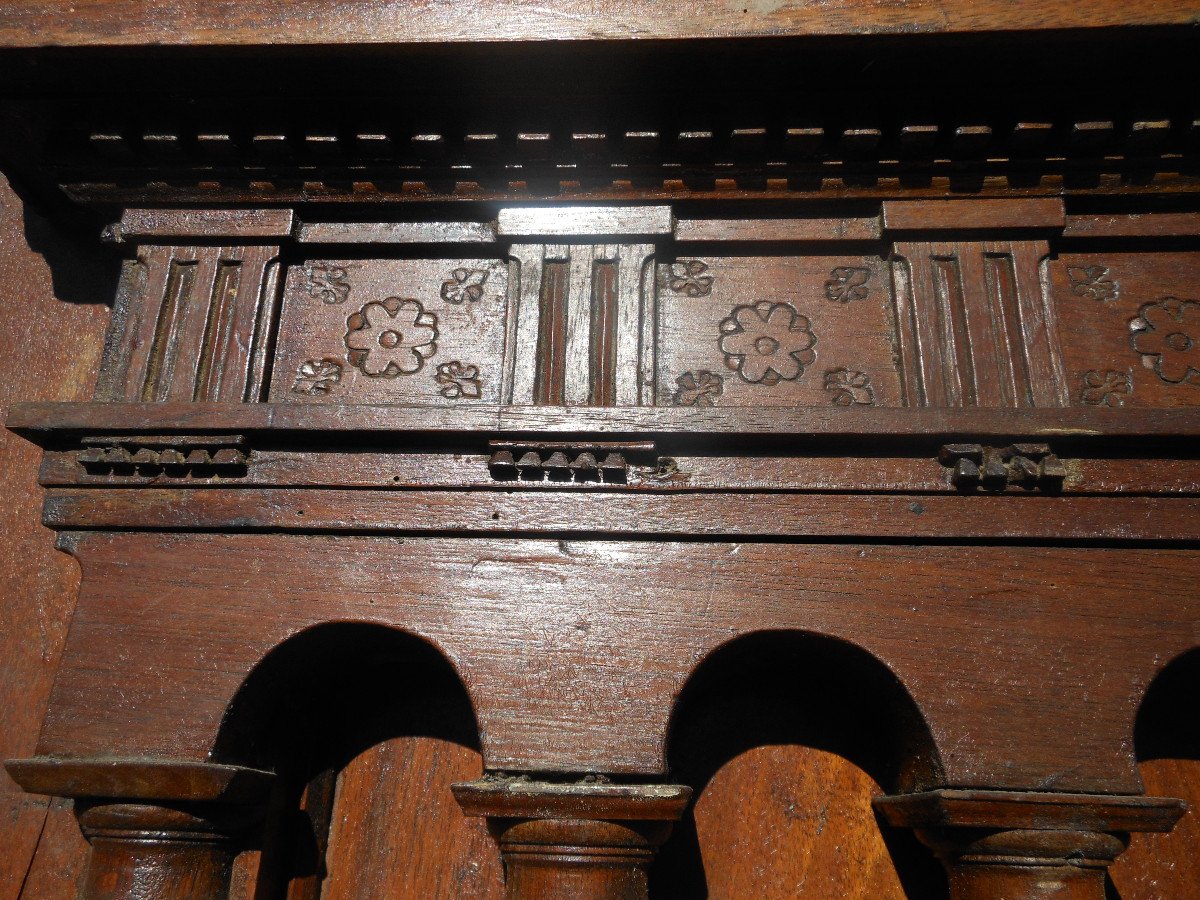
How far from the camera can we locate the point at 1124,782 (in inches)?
54.6

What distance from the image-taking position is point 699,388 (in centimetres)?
169

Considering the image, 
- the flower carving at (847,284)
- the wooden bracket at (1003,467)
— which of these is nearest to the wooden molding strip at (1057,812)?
the wooden bracket at (1003,467)

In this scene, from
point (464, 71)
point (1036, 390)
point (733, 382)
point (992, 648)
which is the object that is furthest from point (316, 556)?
point (1036, 390)

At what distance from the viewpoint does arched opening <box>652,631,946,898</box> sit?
166cm

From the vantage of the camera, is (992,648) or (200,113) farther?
(200,113)

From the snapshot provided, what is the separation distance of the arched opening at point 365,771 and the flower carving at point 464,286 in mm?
671

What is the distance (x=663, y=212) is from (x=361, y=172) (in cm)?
61

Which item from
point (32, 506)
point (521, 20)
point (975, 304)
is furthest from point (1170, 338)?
point (32, 506)

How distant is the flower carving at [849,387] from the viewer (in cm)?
166

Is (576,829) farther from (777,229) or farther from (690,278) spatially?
→ (777,229)

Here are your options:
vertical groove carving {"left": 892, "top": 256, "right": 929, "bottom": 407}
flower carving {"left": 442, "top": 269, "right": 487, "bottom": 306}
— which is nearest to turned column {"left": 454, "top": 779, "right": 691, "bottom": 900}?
vertical groove carving {"left": 892, "top": 256, "right": 929, "bottom": 407}

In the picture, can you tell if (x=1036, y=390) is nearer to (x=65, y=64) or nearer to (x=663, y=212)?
(x=663, y=212)

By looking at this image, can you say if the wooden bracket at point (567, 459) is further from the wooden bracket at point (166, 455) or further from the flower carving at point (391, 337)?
the wooden bracket at point (166, 455)

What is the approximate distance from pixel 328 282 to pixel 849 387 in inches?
41.6
